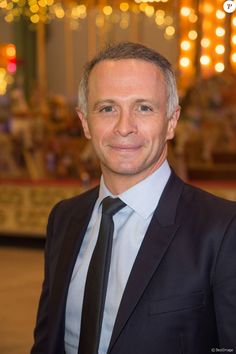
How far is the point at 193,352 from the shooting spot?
4.10 feet

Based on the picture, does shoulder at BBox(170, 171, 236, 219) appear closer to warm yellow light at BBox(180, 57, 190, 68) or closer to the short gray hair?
the short gray hair

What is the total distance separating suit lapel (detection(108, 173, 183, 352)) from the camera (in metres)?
1.23

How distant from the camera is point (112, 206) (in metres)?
1.37

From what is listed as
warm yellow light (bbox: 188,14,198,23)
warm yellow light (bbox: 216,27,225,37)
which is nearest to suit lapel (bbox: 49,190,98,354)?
warm yellow light (bbox: 188,14,198,23)

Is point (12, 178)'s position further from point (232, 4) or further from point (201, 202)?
point (201, 202)

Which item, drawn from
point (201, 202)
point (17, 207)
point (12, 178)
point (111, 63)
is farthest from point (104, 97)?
point (12, 178)

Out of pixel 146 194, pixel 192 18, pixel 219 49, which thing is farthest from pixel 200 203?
pixel 219 49

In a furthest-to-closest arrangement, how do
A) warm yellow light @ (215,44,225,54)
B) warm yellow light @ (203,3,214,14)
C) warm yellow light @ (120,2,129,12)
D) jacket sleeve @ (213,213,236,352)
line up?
warm yellow light @ (215,44,225,54) < warm yellow light @ (203,3,214,14) < warm yellow light @ (120,2,129,12) < jacket sleeve @ (213,213,236,352)

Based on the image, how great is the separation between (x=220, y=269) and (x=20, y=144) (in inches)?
256

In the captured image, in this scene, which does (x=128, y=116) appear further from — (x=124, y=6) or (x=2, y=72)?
(x=2, y=72)

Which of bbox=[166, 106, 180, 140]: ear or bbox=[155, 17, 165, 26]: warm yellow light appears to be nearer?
bbox=[166, 106, 180, 140]: ear

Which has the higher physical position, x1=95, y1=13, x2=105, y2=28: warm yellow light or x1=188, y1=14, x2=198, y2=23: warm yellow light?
x1=188, y1=14, x2=198, y2=23: warm yellow light

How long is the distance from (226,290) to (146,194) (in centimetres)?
26

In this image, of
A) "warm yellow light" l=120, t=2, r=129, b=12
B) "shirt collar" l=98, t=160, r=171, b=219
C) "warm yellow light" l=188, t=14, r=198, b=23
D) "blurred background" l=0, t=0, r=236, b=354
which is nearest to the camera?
"shirt collar" l=98, t=160, r=171, b=219
